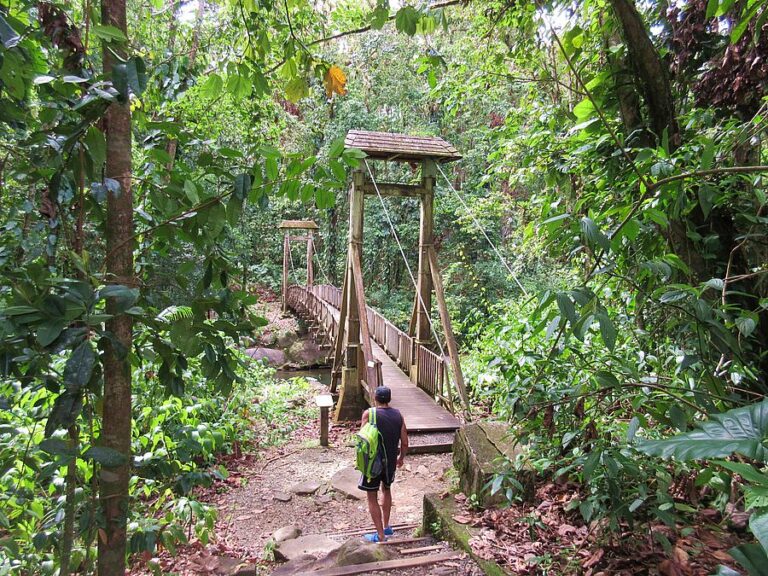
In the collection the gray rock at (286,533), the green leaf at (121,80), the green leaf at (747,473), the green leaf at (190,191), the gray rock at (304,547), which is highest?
the green leaf at (121,80)

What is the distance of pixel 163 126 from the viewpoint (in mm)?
1113

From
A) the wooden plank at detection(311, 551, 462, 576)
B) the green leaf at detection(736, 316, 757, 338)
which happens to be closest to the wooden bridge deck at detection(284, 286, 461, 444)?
the wooden plank at detection(311, 551, 462, 576)

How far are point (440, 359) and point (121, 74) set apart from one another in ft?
16.6

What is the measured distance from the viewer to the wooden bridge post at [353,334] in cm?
644

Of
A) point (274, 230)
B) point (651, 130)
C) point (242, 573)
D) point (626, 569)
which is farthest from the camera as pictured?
point (274, 230)

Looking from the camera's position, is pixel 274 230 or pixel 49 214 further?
pixel 274 230

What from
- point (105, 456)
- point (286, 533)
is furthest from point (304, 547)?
point (105, 456)

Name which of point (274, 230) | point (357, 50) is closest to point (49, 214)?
point (357, 50)

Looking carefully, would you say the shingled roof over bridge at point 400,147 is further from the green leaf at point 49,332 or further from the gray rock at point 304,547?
the green leaf at point 49,332

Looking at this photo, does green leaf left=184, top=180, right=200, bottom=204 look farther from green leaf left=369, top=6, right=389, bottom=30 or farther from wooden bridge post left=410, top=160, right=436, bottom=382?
wooden bridge post left=410, top=160, right=436, bottom=382

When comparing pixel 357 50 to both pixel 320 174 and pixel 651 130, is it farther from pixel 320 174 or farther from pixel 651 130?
pixel 320 174

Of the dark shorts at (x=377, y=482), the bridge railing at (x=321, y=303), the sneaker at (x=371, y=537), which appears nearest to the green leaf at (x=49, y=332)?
the dark shorts at (x=377, y=482)

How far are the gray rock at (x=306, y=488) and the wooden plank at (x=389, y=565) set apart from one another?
2184mm

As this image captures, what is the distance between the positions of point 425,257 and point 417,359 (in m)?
1.37
